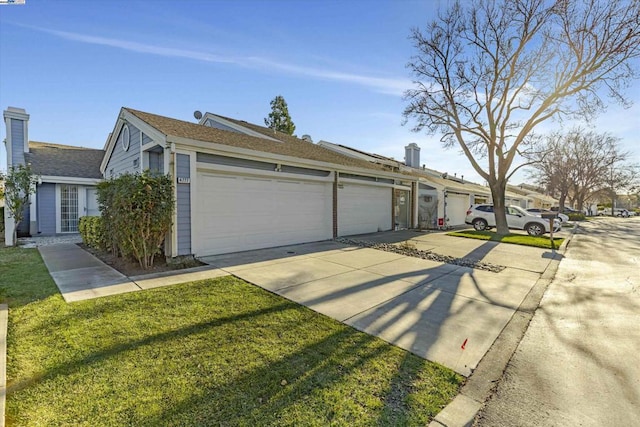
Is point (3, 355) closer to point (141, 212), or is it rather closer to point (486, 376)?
point (141, 212)

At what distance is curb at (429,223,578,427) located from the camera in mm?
2283

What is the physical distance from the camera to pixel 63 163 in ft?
46.5

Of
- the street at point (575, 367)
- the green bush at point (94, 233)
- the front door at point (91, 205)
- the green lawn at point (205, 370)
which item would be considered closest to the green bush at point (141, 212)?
the green bush at point (94, 233)

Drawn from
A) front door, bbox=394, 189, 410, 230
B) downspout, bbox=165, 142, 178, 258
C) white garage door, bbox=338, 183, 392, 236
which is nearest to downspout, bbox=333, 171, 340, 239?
white garage door, bbox=338, 183, 392, 236

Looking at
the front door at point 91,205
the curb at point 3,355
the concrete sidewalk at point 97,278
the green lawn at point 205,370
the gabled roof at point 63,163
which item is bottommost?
the green lawn at point 205,370

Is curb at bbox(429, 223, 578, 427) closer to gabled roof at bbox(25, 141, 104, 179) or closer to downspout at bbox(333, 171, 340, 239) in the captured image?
downspout at bbox(333, 171, 340, 239)

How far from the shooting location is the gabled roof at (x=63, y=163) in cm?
1322

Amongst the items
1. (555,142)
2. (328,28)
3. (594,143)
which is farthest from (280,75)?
(594,143)

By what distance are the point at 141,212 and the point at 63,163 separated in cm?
1185

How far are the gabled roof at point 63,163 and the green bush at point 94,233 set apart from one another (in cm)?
539

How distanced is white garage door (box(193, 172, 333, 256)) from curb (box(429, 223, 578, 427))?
670cm

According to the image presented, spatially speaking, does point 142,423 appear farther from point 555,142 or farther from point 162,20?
point 555,142

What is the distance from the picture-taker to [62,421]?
2.10m

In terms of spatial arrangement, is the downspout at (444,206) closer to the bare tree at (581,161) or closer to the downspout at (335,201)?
the downspout at (335,201)
